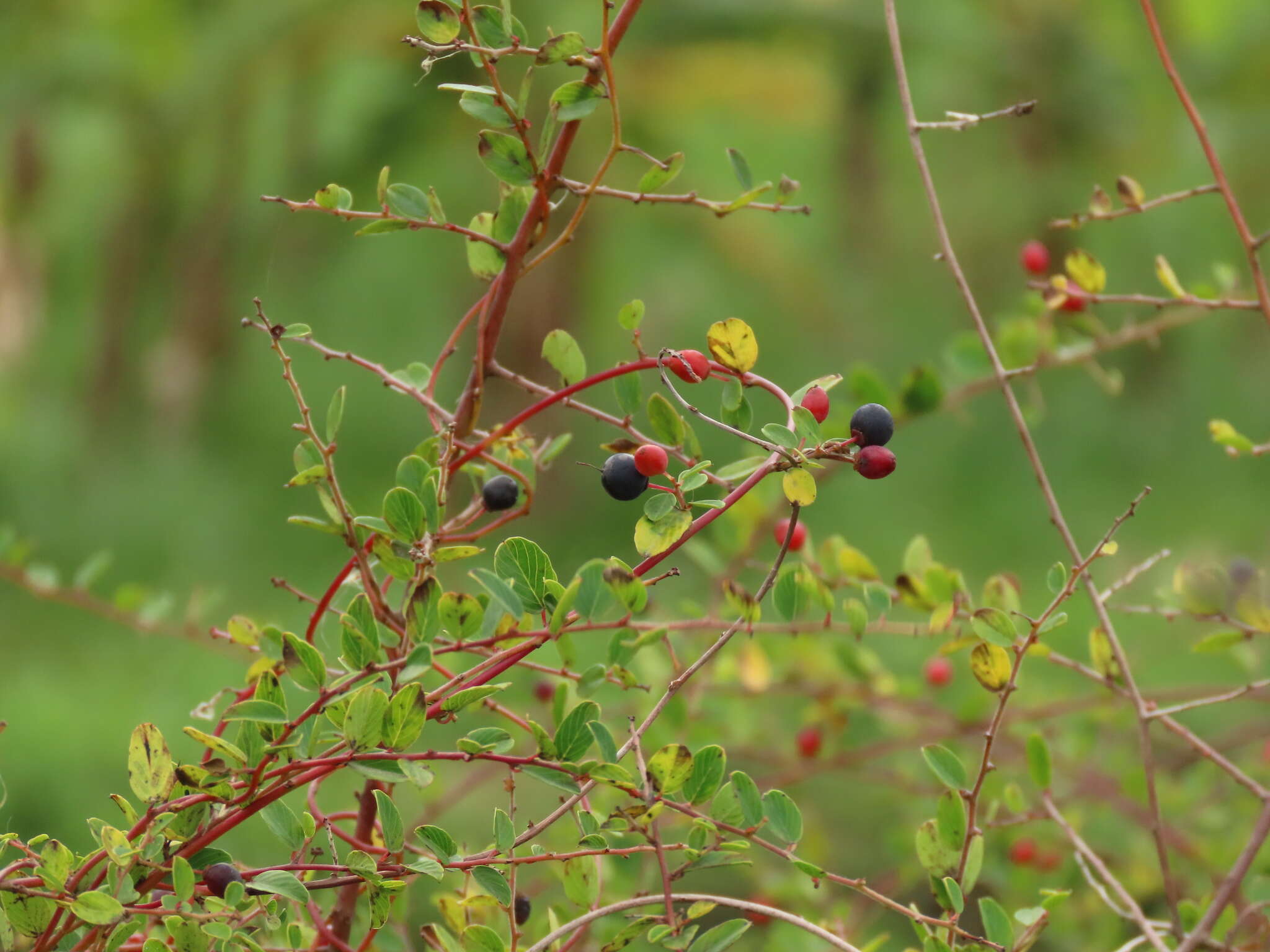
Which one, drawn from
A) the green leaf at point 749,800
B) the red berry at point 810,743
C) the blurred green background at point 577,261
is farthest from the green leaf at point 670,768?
the blurred green background at point 577,261

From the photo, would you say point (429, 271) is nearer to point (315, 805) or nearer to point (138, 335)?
point (138, 335)

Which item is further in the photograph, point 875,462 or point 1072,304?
point 1072,304

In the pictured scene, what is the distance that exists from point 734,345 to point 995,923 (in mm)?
242

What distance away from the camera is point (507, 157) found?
0.46 meters

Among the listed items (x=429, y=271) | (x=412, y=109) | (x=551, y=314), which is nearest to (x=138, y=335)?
(x=429, y=271)

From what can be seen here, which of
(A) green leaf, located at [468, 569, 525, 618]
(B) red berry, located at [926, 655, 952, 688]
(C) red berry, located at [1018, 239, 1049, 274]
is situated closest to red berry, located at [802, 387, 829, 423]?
(A) green leaf, located at [468, 569, 525, 618]

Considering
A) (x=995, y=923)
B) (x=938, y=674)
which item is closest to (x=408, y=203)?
(x=995, y=923)

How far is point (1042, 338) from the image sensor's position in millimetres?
826

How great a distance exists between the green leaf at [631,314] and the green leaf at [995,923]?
262 mm

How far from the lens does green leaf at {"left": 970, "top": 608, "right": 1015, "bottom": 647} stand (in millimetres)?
480

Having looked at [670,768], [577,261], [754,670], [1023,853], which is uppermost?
[670,768]

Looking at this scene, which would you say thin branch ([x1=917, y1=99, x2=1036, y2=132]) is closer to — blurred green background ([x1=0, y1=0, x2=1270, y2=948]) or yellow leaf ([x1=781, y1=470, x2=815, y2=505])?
yellow leaf ([x1=781, y1=470, x2=815, y2=505])

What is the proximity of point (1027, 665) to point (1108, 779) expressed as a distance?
863 mm

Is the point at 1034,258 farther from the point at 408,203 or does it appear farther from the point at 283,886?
the point at 283,886
